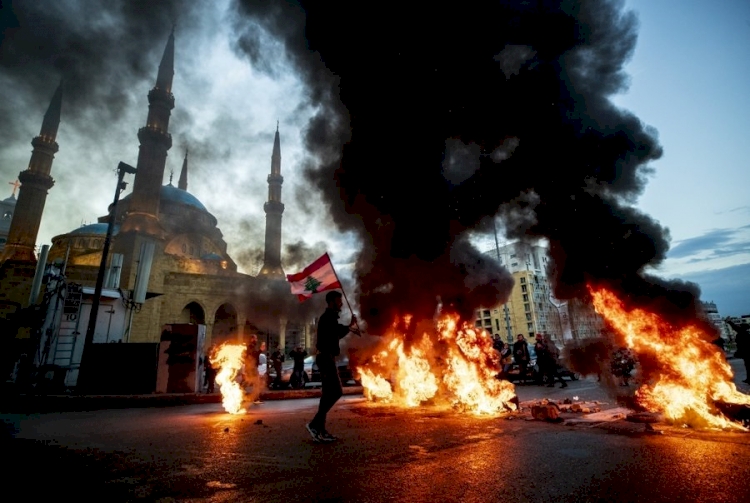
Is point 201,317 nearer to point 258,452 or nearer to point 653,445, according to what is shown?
point 258,452

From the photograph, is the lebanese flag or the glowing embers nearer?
the glowing embers

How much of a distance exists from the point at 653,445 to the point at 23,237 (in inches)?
2036

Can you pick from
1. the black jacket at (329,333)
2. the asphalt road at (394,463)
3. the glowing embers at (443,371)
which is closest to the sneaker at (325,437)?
the asphalt road at (394,463)

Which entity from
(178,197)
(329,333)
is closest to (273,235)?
(178,197)

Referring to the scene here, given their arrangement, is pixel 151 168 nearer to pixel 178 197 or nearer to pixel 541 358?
pixel 178 197

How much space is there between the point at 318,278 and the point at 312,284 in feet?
1.24

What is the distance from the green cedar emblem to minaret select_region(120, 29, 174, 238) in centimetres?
3243

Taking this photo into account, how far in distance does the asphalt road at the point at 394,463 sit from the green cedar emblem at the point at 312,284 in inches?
176

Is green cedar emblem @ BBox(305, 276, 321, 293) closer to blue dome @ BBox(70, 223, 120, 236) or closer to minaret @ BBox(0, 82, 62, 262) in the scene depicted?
blue dome @ BBox(70, 223, 120, 236)

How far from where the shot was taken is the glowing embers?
7.94 metres

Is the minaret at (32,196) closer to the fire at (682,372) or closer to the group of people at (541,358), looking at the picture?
the group of people at (541,358)

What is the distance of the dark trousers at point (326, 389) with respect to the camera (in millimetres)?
5324

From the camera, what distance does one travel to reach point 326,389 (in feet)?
18.0

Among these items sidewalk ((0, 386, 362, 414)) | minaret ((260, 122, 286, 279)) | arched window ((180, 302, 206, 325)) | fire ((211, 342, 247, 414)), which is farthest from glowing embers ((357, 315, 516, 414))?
minaret ((260, 122, 286, 279))
